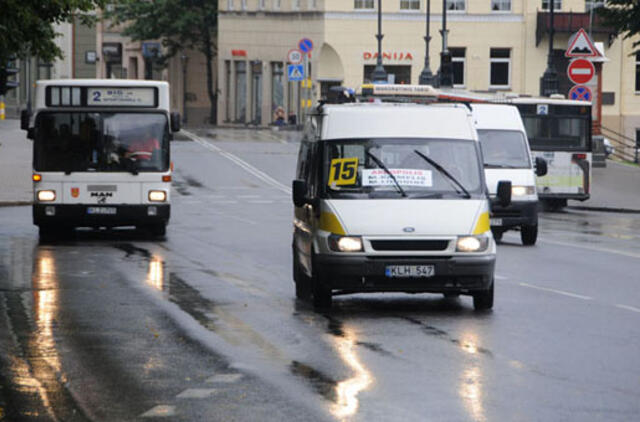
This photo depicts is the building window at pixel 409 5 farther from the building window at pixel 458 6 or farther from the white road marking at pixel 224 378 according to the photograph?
the white road marking at pixel 224 378

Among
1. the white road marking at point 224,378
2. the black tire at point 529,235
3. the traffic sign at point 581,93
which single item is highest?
the traffic sign at point 581,93

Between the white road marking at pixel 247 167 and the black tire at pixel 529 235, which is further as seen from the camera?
the white road marking at pixel 247 167

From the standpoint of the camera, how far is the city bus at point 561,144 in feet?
117

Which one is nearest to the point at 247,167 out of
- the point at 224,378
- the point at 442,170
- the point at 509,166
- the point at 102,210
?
the point at 509,166

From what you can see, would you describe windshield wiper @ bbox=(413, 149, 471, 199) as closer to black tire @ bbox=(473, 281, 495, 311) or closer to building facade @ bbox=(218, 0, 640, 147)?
black tire @ bbox=(473, 281, 495, 311)

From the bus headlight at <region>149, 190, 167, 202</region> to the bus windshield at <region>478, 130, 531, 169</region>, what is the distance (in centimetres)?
547

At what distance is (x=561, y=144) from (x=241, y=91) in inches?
2057

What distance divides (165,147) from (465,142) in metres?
10.5

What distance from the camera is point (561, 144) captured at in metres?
35.7

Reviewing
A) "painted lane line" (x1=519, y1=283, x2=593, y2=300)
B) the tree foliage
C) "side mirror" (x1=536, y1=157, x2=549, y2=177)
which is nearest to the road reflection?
"painted lane line" (x1=519, y1=283, x2=593, y2=300)

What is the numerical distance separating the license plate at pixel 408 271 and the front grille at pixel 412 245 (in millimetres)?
183

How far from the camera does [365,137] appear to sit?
15477 mm

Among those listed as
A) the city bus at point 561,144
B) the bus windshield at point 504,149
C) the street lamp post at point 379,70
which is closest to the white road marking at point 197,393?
the bus windshield at point 504,149

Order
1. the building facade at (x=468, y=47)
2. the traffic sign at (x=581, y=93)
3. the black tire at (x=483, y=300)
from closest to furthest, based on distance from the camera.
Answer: the black tire at (x=483, y=300), the traffic sign at (x=581, y=93), the building facade at (x=468, y=47)
